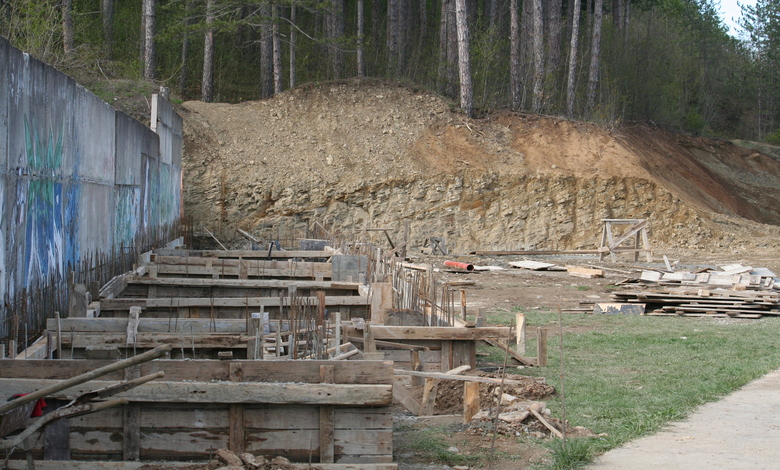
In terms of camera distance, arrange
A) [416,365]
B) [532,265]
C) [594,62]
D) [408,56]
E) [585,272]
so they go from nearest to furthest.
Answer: [416,365] < [585,272] < [532,265] < [594,62] < [408,56]

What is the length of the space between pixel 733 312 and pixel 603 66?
2441cm

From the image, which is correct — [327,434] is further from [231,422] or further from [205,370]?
[205,370]

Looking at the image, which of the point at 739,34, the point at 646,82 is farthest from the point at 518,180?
the point at 739,34

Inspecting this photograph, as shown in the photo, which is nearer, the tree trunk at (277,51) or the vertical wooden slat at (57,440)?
the vertical wooden slat at (57,440)

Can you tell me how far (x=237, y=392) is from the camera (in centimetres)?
550

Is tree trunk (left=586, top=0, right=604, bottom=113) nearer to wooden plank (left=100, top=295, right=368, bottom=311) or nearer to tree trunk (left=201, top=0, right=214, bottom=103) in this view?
tree trunk (left=201, top=0, right=214, bottom=103)

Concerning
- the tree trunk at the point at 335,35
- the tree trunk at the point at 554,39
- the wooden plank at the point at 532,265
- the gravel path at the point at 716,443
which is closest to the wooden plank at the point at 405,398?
the gravel path at the point at 716,443

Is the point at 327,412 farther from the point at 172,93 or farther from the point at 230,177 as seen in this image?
the point at 172,93

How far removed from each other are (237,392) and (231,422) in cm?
23

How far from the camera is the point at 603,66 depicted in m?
38.5

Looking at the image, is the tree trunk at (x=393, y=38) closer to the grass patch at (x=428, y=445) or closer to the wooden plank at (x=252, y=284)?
the wooden plank at (x=252, y=284)

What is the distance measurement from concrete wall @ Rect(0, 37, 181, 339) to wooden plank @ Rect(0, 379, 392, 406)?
2.04m

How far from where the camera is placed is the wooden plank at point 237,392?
548cm

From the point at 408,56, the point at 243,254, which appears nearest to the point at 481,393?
the point at 243,254
